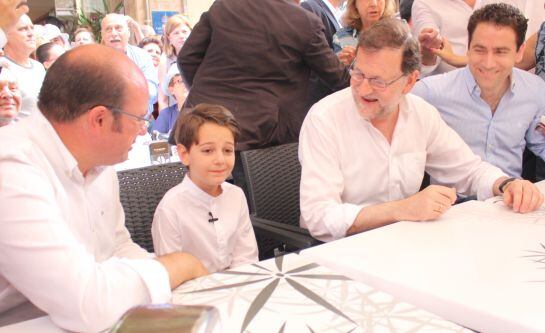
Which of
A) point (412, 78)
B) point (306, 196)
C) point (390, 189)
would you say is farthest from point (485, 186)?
point (306, 196)

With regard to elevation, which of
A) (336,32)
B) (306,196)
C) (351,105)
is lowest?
(306,196)

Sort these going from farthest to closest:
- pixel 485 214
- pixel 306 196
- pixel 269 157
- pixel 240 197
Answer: pixel 269 157 < pixel 240 197 < pixel 306 196 < pixel 485 214

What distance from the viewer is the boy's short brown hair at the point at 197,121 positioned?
6.48ft

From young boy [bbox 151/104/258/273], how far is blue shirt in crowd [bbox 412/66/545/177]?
1124 mm

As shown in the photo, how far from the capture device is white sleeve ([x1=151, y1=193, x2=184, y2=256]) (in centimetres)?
181

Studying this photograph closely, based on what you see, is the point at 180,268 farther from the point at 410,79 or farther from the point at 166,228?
the point at 410,79

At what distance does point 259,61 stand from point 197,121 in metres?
0.81

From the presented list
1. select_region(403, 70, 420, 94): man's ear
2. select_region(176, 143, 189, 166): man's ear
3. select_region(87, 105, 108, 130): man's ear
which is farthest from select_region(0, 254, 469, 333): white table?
select_region(403, 70, 420, 94): man's ear

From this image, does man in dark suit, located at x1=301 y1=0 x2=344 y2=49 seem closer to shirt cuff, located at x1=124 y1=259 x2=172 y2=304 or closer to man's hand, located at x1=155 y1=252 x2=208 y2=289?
man's hand, located at x1=155 y1=252 x2=208 y2=289

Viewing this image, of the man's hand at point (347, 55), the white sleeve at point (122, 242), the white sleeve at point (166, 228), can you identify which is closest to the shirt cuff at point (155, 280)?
the white sleeve at point (122, 242)

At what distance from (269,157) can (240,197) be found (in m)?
0.24

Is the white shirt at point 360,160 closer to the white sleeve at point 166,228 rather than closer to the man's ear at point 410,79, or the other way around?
the man's ear at point 410,79

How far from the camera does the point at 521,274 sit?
1.14 meters

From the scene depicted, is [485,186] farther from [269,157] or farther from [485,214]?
[269,157]
